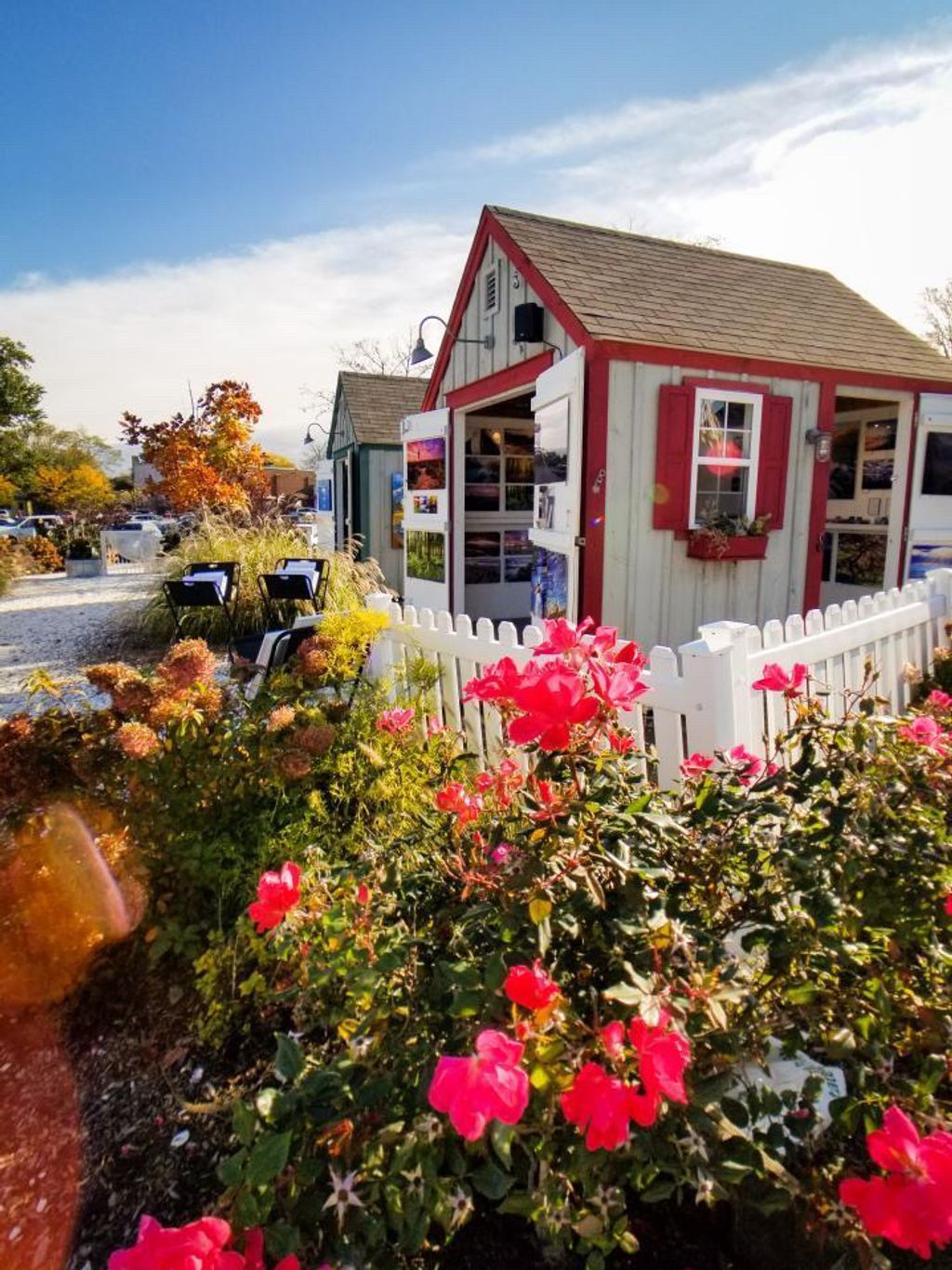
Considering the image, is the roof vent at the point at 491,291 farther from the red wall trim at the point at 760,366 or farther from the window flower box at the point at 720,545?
the window flower box at the point at 720,545

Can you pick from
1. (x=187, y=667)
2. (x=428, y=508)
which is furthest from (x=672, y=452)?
(x=187, y=667)

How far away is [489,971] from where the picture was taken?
3.23 ft

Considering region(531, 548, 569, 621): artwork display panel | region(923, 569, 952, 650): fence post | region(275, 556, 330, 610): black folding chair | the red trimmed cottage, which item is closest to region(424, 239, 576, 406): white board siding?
the red trimmed cottage

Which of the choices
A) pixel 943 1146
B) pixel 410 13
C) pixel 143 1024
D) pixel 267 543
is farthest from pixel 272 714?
pixel 267 543

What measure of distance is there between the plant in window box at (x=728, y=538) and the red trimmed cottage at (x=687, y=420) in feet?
0.06

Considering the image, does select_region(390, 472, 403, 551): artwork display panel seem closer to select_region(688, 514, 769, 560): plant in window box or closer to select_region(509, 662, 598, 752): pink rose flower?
select_region(688, 514, 769, 560): plant in window box

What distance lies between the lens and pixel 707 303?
20.9ft

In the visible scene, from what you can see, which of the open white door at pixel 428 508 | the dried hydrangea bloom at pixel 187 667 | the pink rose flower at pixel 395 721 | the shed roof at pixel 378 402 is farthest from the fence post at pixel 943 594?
the shed roof at pixel 378 402

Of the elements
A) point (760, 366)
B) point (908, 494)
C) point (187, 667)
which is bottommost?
point (187, 667)

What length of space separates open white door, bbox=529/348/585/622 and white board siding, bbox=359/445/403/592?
5729 mm

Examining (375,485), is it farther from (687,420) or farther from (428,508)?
(687,420)

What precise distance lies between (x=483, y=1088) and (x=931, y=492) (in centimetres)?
780

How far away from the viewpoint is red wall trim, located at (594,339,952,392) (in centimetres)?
528

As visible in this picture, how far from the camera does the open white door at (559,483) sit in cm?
534
